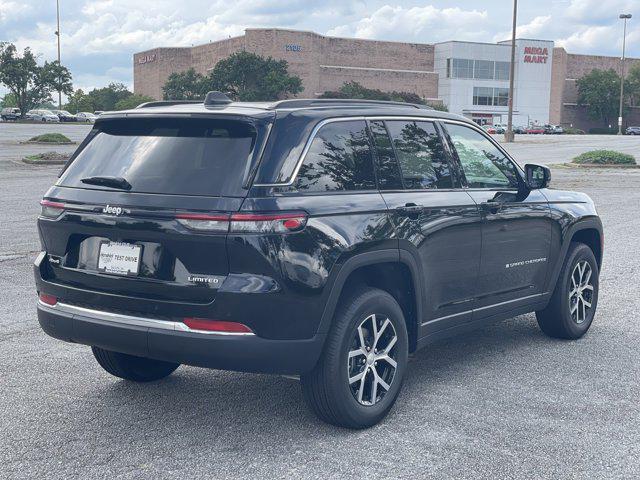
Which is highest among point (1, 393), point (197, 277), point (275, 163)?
point (275, 163)

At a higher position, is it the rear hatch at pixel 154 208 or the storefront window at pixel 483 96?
the storefront window at pixel 483 96

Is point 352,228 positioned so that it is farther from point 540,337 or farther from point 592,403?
point 540,337

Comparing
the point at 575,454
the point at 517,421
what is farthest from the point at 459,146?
the point at 575,454

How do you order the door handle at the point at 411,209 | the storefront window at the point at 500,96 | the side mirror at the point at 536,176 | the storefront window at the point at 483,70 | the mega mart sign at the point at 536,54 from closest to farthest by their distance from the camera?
the door handle at the point at 411,209 < the side mirror at the point at 536,176 < the storefront window at the point at 483,70 < the storefront window at the point at 500,96 < the mega mart sign at the point at 536,54

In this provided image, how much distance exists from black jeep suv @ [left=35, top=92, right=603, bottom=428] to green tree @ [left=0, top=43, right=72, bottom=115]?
77.2 m

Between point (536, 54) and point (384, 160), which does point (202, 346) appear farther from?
point (536, 54)

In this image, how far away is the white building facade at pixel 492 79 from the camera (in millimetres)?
121312

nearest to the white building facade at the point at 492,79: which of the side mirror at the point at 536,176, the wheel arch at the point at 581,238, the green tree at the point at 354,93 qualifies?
the green tree at the point at 354,93

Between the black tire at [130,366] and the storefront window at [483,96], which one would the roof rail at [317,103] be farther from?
the storefront window at [483,96]

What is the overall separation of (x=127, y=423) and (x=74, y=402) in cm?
53

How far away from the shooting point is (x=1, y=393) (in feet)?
17.3

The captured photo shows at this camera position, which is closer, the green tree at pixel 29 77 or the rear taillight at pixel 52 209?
the rear taillight at pixel 52 209

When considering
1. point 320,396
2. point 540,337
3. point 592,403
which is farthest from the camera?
point 540,337

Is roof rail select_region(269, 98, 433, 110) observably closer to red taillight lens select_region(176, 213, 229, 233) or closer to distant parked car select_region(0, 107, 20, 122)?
red taillight lens select_region(176, 213, 229, 233)
